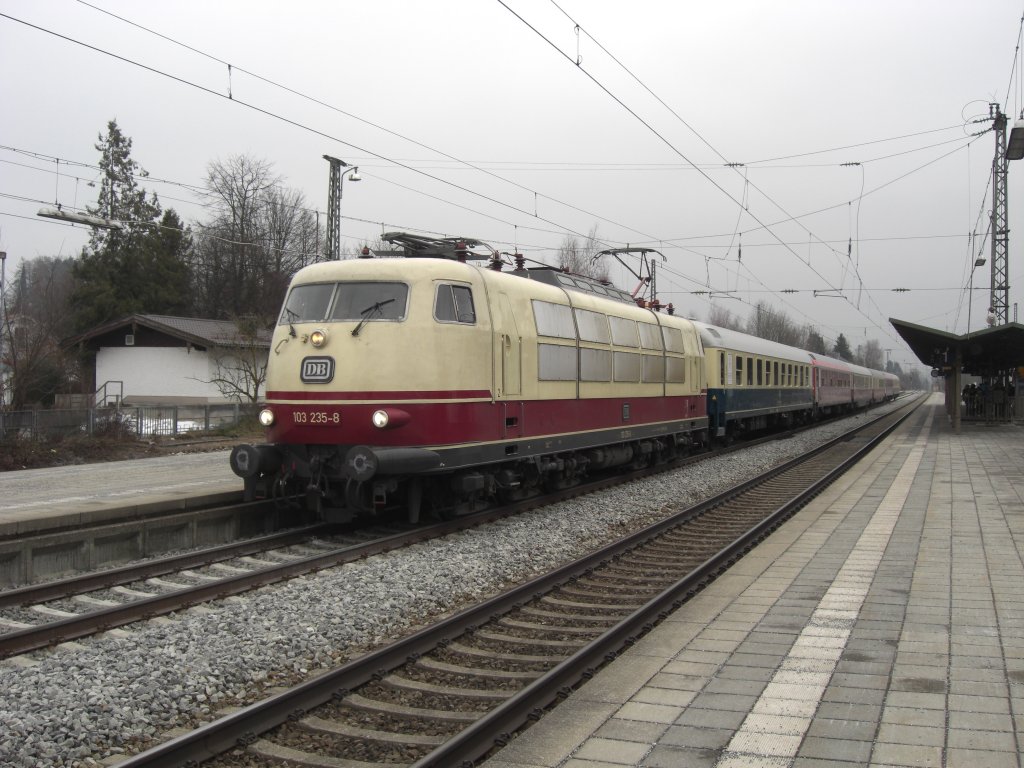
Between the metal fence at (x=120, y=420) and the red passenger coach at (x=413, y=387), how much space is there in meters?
11.3

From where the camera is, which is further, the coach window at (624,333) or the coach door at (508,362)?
the coach window at (624,333)

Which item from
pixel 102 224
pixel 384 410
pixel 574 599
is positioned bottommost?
pixel 574 599

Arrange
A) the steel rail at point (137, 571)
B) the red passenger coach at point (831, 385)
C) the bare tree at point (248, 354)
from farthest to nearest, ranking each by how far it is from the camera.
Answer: the red passenger coach at point (831, 385), the bare tree at point (248, 354), the steel rail at point (137, 571)

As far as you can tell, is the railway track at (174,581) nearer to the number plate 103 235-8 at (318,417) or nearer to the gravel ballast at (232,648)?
the gravel ballast at (232,648)

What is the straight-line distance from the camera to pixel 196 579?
27.5ft

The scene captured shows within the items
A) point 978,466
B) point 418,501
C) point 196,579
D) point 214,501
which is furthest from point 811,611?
point 978,466

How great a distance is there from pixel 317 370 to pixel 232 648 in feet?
14.9

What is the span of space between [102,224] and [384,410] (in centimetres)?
1397

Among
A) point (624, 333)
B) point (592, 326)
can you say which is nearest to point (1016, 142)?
point (624, 333)

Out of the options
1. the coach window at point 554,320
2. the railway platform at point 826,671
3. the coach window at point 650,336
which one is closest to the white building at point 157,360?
the coach window at point 650,336

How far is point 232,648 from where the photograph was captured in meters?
6.05

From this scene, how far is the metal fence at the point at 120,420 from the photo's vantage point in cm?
1902

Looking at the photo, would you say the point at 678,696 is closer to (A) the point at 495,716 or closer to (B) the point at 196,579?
(A) the point at 495,716

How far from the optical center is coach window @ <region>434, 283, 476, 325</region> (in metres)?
10.2
